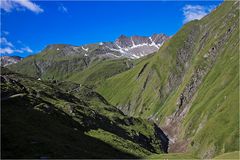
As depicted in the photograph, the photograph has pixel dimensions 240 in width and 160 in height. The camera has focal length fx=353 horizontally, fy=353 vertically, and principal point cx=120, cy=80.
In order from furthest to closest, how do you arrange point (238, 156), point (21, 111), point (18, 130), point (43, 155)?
point (238, 156), point (21, 111), point (18, 130), point (43, 155)

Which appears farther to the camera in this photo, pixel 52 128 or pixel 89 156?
pixel 52 128

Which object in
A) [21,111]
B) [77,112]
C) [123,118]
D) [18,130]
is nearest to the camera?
→ [18,130]

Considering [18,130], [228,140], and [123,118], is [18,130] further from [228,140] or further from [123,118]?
[228,140]

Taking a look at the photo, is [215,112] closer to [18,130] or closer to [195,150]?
[195,150]

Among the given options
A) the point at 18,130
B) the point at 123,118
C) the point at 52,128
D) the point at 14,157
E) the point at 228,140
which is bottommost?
the point at 14,157

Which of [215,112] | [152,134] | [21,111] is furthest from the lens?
[215,112]

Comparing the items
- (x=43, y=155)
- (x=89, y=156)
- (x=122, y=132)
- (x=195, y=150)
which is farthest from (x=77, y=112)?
(x=195, y=150)

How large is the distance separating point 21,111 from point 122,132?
7473cm

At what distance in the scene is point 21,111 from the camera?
2466 inches

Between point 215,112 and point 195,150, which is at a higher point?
point 215,112

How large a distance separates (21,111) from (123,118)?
97827mm

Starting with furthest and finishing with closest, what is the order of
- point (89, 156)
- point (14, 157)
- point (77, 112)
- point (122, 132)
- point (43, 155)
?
point (122, 132)
point (77, 112)
point (89, 156)
point (43, 155)
point (14, 157)

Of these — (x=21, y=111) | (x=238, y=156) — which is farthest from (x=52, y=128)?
(x=238, y=156)

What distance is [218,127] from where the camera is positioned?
575 ft
